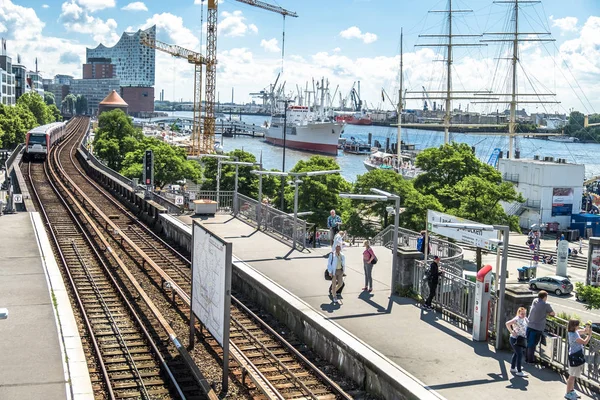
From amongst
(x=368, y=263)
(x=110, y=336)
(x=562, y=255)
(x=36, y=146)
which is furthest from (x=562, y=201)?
(x=110, y=336)

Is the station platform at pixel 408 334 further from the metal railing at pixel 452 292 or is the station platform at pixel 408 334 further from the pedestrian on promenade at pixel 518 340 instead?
the metal railing at pixel 452 292

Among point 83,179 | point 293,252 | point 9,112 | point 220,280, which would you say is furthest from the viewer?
point 9,112

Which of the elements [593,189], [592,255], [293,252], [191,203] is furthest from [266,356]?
[593,189]

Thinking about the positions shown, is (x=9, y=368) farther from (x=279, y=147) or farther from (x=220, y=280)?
(x=279, y=147)

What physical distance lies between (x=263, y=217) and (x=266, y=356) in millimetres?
12256

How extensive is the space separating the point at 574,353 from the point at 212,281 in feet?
19.6

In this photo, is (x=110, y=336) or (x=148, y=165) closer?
(x=110, y=336)

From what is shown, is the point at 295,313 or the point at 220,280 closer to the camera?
the point at 220,280

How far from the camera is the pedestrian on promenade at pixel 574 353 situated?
1030cm

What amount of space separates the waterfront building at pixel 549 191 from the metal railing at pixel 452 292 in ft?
159

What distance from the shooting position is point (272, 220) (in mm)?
24625

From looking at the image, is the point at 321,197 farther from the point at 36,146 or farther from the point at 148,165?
the point at 36,146

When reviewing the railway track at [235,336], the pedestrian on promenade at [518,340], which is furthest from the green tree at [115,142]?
the pedestrian on promenade at [518,340]

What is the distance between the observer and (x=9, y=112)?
79.6 meters
